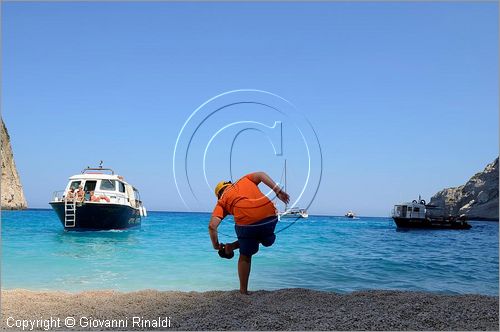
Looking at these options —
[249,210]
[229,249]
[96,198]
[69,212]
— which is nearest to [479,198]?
[96,198]

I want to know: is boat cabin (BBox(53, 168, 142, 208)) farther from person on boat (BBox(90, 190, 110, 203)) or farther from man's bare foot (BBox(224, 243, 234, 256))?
man's bare foot (BBox(224, 243, 234, 256))

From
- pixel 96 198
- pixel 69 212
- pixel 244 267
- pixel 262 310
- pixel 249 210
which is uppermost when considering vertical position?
pixel 249 210

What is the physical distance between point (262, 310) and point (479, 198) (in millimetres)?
126867

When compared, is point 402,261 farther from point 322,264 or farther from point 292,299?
point 292,299

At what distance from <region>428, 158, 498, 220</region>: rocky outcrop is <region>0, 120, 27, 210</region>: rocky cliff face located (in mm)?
92166

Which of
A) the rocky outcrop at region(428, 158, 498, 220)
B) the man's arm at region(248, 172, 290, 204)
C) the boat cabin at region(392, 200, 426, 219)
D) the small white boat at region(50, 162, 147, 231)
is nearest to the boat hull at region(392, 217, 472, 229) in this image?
the boat cabin at region(392, 200, 426, 219)

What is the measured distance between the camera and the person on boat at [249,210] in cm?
612

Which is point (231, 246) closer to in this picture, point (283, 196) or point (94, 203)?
point (283, 196)

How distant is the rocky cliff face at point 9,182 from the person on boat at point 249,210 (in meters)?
86.0

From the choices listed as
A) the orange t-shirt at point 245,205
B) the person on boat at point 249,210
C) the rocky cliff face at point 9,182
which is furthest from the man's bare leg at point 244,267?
the rocky cliff face at point 9,182

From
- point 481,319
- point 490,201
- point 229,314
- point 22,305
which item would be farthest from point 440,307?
point 490,201

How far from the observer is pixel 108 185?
2964 centimetres

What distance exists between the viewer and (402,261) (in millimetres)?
16484

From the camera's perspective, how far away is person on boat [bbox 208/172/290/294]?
612cm
